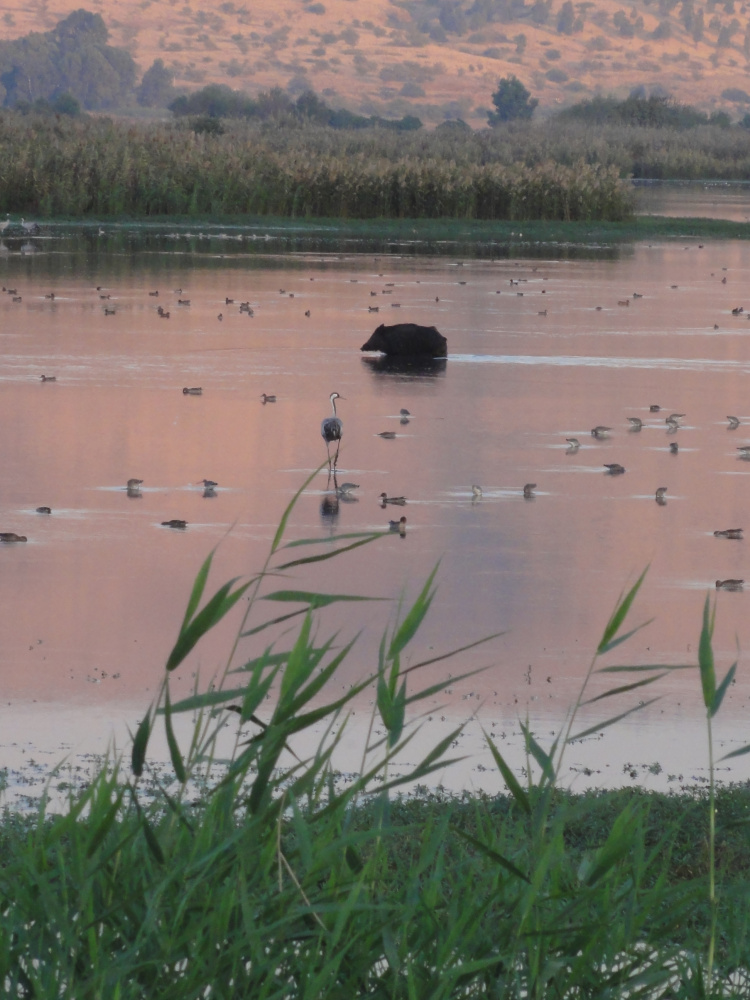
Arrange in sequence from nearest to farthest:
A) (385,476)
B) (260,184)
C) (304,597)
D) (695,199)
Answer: (304,597)
(385,476)
(260,184)
(695,199)

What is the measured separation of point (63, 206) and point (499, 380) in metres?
20.8

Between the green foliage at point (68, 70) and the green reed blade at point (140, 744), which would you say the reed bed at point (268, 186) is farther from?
the green foliage at point (68, 70)

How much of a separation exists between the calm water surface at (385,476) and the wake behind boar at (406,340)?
0.28 m

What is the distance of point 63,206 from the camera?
36156 mm

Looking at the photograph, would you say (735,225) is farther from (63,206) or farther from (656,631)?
(656,631)

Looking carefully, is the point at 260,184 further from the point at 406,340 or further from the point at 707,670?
the point at 707,670

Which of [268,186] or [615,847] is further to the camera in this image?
[268,186]

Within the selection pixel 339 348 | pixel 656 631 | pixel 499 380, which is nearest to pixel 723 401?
pixel 499 380

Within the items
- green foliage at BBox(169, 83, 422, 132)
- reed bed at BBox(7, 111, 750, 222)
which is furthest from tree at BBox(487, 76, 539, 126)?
reed bed at BBox(7, 111, 750, 222)

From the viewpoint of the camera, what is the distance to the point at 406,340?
60.9ft

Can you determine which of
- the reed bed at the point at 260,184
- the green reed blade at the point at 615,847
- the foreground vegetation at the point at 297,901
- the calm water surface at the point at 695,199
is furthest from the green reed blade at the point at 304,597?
the calm water surface at the point at 695,199

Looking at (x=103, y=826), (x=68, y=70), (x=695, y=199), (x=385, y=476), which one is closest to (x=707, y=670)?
(x=103, y=826)

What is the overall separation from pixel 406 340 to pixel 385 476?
261 inches

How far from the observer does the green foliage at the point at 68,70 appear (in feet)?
502
